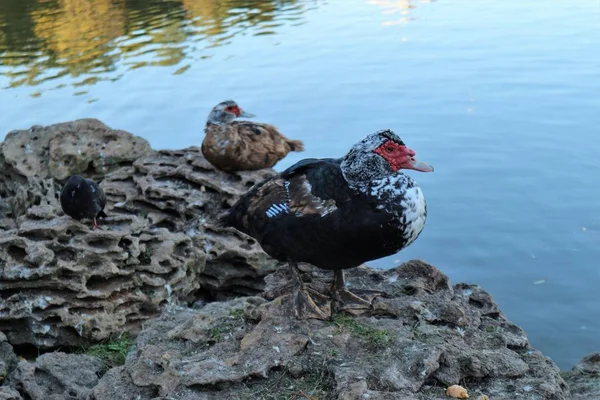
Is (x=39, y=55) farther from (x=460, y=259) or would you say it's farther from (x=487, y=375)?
(x=487, y=375)

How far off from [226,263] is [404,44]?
8928 mm

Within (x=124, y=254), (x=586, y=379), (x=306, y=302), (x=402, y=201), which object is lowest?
(x=586, y=379)

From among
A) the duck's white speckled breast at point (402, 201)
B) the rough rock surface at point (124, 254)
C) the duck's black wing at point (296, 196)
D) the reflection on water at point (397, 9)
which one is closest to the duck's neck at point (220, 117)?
the rough rock surface at point (124, 254)

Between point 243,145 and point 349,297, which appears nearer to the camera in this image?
point 349,297

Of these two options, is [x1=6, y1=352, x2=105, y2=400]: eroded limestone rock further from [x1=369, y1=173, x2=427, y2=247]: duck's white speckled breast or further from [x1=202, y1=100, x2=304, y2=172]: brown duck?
[x1=202, y1=100, x2=304, y2=172]: brown duck

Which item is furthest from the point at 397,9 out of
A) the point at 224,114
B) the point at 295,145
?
the point at 295,145

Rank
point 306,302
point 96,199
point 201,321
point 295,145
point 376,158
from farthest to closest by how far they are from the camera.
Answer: point 295,145 → point 96,199 → point 201,321 → point 306,302 → point 376,158

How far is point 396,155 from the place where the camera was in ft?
14.0

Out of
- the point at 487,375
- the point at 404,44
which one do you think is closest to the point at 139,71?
the point at 404,44

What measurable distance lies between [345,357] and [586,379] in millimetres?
1602

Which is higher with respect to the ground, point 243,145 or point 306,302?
point 306,302

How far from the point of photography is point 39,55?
1664 centimetres

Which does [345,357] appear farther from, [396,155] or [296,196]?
[396,155]

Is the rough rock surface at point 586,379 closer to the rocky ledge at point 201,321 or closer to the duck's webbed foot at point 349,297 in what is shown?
the rocky ledge at point 201,321
